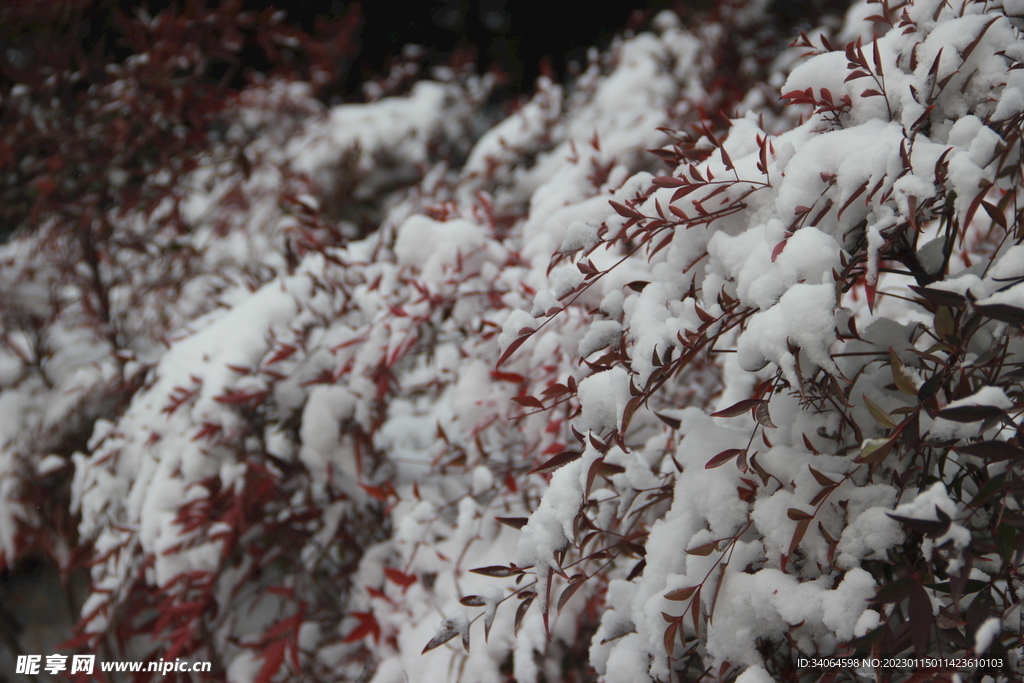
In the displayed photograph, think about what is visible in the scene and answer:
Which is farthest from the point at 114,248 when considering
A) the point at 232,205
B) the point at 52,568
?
the point at 52,568

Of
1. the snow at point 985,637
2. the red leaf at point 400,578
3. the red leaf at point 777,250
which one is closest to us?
the snow at point 985,637

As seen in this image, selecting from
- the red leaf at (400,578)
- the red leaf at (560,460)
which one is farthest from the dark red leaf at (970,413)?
the red leaf at (400,578)

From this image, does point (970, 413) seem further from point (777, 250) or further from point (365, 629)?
point (365, 629)

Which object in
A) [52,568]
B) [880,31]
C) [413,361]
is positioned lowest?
[52,568]

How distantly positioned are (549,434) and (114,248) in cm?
248

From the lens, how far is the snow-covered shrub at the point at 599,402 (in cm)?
76

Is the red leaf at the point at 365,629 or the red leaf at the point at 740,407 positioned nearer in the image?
the red leaf at the point at 740,407

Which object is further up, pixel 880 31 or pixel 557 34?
pixel 880 31

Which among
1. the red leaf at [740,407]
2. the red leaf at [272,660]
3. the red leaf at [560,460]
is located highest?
the red leaf at [740,407]

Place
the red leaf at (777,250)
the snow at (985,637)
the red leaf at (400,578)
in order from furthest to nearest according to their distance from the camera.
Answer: the red leaf at (400,578) < the red leaf at (777,250) < the snow at (985,637)

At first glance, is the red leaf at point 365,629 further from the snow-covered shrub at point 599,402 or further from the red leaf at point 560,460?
the red leaf at point 560,460

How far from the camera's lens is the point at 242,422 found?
1.62m

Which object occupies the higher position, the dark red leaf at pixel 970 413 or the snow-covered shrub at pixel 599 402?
the dark red leaf at pixel 970 413

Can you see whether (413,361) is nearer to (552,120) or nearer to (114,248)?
(552,120)
